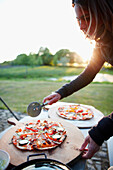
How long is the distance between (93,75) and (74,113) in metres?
0.87

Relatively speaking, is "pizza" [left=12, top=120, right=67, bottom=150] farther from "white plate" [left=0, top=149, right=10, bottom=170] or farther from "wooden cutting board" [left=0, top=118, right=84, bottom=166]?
"white plate" [left=0, top=149, right=10, bottom=170]

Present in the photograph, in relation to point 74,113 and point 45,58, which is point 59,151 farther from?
point 45,58

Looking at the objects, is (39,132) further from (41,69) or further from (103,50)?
(41,69)

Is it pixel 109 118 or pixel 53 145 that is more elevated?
pixel 109 118

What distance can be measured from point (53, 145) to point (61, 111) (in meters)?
1.03

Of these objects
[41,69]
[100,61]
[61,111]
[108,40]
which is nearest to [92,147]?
[108,40]

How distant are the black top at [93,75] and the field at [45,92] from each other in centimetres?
422

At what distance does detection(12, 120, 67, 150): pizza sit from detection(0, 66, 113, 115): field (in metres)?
4.03

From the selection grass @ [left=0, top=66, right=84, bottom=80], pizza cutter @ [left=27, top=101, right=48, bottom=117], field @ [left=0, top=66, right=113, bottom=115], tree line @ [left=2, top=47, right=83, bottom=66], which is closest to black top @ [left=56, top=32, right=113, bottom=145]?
pizza cutter @ [left=27, top=101, right=48, bottom=117]

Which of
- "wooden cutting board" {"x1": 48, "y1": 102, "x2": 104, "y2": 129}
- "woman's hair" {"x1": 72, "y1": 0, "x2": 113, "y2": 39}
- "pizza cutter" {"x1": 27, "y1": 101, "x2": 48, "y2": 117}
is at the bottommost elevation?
"wooden cutting board" {"x1": 48, "y1": 102, "x2": 104, "y2": 129}

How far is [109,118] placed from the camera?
108 centimetres

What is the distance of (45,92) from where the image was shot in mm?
9117

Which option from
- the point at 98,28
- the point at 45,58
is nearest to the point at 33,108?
the point at 98,28

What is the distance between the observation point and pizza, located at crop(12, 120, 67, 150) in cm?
143
